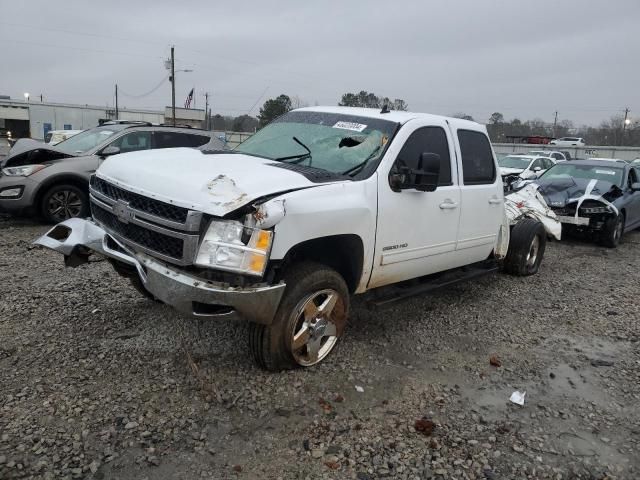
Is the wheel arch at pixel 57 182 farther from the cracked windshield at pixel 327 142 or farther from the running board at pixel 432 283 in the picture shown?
Result: the running board at pixel 432 283

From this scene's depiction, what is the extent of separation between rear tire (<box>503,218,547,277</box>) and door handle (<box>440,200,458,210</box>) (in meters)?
2.38

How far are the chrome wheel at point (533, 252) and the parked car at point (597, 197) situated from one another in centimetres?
265

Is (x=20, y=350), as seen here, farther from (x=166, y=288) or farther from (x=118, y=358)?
(x=166, y=288)

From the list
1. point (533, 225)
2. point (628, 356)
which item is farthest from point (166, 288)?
point (533, 225)

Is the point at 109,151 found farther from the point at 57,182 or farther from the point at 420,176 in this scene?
the point at 420,176

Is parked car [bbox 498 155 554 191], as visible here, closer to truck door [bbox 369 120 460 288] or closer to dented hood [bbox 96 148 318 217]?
truck door [bbox 369 120 460 288]

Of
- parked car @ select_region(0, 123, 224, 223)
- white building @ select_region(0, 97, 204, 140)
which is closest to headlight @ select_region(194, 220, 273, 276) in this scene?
parked car @ select_region(0, 123, 224, 223)

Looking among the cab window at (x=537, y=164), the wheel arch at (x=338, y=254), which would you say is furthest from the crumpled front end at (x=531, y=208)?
the cab window at (x=537, y=164)

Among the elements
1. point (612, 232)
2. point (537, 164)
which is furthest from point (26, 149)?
point (537, 164)

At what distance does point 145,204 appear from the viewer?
10.8 ft

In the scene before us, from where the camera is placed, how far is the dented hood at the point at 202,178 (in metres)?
2.96

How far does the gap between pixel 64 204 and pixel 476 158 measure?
6417 mm

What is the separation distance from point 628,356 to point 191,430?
12.4 ft

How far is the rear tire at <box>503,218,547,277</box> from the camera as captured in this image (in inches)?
256
